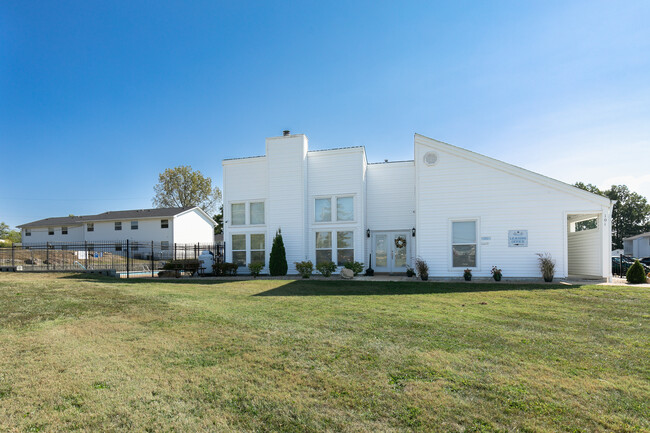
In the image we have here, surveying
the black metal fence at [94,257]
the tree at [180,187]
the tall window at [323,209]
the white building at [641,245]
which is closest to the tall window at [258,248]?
the black metal fence at [94,257]

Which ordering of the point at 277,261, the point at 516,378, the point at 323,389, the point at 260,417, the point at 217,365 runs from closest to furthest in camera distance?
the point at 260,417 → the point at 323,389 → the point at 516,378 → the point at 217,365 → the point at 277,261

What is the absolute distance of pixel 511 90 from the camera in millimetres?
11922

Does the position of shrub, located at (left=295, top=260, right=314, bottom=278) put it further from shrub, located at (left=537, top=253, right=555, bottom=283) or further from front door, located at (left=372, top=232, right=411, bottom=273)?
shrub, located at (left=537, top=253, right=555, bottom=283)

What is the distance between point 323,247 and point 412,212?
4.85 meters

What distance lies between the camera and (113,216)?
3472cm

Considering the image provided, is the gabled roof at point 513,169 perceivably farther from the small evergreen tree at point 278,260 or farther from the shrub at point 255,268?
the shrub at point 255,268

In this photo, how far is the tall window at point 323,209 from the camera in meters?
17.0

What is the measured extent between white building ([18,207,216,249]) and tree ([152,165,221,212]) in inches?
368

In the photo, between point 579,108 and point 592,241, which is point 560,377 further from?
point 592,241

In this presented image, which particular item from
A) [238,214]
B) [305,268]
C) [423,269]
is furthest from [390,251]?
[238,214]

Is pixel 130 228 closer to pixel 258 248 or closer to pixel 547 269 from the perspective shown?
pixel 258 248

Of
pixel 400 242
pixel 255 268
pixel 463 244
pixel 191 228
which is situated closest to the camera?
pixel 463 244

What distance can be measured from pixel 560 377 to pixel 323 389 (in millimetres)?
2619

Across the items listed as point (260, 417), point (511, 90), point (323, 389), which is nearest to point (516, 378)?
point (323, 389)
